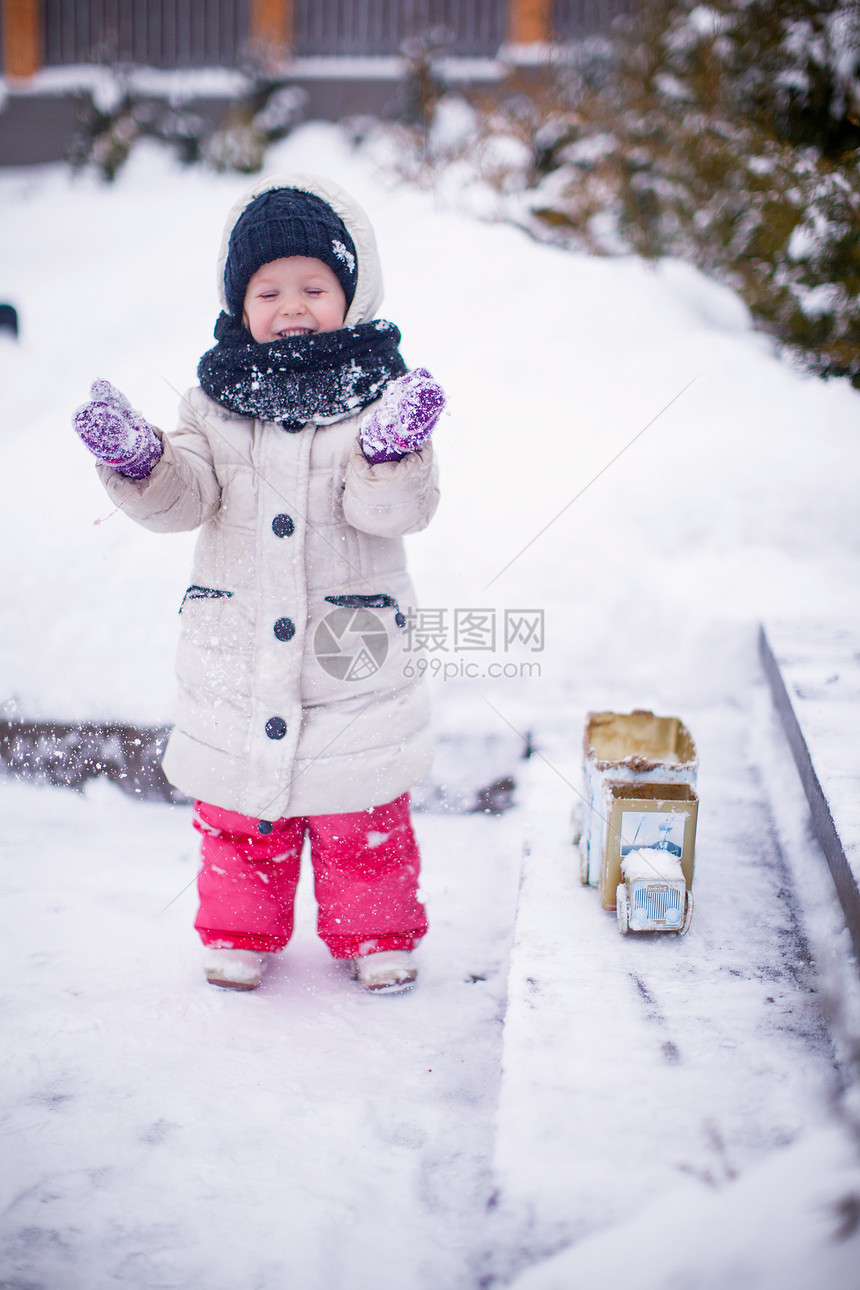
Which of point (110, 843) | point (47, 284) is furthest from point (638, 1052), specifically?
point (47, 284)

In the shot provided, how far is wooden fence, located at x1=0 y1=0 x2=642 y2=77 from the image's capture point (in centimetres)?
990

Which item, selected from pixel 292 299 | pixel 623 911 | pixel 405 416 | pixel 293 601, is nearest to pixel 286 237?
pixel 292 299

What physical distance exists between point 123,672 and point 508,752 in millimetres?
1054

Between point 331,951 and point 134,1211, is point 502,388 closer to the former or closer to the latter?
point 331,951

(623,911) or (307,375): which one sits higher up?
(307,375)

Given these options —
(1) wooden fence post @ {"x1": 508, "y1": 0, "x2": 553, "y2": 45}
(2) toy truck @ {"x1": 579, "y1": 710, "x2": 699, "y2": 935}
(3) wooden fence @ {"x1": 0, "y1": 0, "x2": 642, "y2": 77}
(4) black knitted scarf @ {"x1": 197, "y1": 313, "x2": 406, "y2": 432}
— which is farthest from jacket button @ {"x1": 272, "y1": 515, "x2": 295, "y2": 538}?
(3) wooden fence @ {"x1": 0, "y1": 0, "x2": 642, "y2": 77}

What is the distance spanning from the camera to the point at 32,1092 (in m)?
1.50

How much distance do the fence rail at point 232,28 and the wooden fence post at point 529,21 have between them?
6cm

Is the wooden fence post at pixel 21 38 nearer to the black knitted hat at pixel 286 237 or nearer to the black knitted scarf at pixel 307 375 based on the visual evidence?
the black knitted hat at pixel 286 237

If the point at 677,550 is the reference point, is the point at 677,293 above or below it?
above

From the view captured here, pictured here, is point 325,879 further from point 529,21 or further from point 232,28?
point 232,28

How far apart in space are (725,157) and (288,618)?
8.98 ft

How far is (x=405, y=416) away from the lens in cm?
146

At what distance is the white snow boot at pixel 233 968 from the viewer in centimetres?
176
